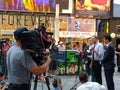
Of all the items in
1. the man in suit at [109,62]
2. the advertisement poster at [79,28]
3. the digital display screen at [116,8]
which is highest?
the digital display screen at [116,8]

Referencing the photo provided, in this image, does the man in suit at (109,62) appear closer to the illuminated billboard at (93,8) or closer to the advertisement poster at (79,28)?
the advertisement poster at (79,28)

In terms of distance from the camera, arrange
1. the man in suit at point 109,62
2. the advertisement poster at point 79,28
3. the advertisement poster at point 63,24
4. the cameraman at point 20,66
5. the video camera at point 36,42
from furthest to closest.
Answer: the advertisement poster at point 63,24
the advertisement poster at point 79,28
the man in suit at point 109,62
the cameraman at point 20,66
the video camera at point 36,42

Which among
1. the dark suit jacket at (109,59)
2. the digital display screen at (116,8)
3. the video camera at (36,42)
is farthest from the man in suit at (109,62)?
the digital display screen at (116,8)

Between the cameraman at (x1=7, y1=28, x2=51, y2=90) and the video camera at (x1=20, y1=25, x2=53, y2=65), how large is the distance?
0.08 m

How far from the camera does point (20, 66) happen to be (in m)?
5.51

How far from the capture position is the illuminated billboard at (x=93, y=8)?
155 feet

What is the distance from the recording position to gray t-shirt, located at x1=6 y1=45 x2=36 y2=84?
17.6 feet

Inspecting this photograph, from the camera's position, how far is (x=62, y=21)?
4609cm

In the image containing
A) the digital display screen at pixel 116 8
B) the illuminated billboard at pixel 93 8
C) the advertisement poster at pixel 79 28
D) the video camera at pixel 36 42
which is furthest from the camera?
the digital display screen at pixel 116 8

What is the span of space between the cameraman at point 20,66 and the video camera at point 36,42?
0.08 m

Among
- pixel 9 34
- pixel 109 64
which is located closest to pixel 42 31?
pixel 109 64

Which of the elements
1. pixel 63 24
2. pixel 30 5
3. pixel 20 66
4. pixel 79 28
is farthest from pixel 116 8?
pixel 20 66

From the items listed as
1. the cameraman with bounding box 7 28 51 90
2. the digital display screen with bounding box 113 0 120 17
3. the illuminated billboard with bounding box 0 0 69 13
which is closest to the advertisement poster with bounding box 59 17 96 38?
the illuminated billboard with bounding box 0 0 69 13

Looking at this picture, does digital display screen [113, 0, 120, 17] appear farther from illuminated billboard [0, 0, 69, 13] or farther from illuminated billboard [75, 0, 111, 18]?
illuminated billboard [0, 0, 69, 13]
